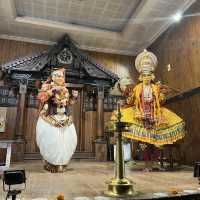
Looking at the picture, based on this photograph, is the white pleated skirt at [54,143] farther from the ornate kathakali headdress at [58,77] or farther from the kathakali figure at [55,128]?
the ornate kathakali headdress at [58,77]

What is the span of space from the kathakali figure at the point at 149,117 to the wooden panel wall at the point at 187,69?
1.01 m

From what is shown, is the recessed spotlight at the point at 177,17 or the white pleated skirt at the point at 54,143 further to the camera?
the recessed spotlight at the point at 177,17

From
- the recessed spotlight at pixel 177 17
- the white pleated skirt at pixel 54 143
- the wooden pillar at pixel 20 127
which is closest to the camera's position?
the white pleated skirt at pixel 54 143

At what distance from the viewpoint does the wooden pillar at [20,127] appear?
510 centimetres

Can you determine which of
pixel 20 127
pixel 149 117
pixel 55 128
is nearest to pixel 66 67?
pixel 20 127

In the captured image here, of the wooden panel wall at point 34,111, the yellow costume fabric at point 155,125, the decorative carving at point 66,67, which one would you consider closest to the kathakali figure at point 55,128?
the yellow costume fabric at point 155,125

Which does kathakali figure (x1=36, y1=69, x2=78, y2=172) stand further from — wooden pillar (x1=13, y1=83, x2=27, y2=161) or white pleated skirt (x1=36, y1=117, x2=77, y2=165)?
wooden pillar (x1=13, y1=83, x2=27, y2=161)

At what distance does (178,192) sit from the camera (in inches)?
70.2

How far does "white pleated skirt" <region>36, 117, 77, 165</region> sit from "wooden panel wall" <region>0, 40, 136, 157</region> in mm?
2600

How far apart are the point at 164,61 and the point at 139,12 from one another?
156 centimetres

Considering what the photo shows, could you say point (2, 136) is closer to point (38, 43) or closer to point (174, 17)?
point (38, 43)

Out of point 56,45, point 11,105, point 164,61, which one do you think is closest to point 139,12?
point 164,61

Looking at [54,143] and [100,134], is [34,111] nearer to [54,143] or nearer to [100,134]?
[100,134]

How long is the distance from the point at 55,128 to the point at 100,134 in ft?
8.60
